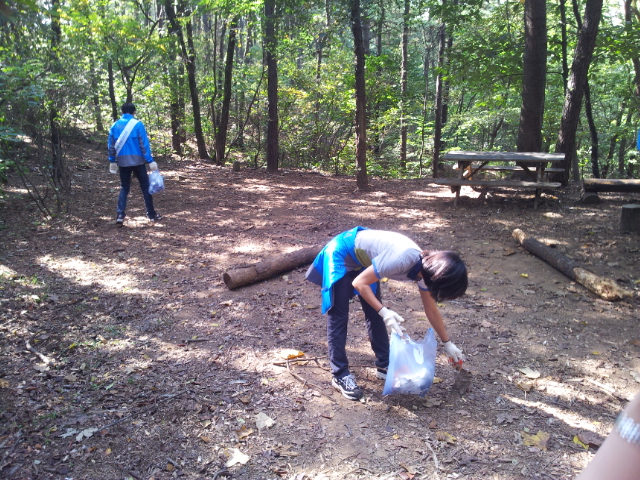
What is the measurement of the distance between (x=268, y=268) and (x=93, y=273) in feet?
7.03

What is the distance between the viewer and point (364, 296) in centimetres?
282

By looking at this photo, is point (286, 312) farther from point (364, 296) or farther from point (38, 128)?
point (38, 128)

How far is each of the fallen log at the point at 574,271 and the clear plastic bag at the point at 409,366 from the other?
277cm

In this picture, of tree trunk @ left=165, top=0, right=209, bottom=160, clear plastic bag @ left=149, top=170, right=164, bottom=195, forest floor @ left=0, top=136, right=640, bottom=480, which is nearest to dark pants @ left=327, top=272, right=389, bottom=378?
forest floor @ left=0, top=136, right=640, bottom=480

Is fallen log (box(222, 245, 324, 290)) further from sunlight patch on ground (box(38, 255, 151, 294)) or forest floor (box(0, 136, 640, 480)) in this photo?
sunlight patch on ground (box(38, 255, 151, 294))

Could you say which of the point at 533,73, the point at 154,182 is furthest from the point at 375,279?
the point at 533,73

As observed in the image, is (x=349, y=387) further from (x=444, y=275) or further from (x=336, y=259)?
(x=444, y=275)

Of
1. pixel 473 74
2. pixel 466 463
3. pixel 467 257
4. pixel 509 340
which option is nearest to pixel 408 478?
pixel 466 463

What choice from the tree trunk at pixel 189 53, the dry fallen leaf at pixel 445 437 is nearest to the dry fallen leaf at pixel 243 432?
the dry fallen leaf at pixel 445 437

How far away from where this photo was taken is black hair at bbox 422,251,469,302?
260cm

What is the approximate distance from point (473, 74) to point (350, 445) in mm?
9649

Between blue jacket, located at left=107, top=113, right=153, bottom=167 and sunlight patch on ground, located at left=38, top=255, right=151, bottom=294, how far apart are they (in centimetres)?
188

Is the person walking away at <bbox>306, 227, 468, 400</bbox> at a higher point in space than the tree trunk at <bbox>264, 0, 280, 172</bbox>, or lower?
lower

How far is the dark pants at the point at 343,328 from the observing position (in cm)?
312
